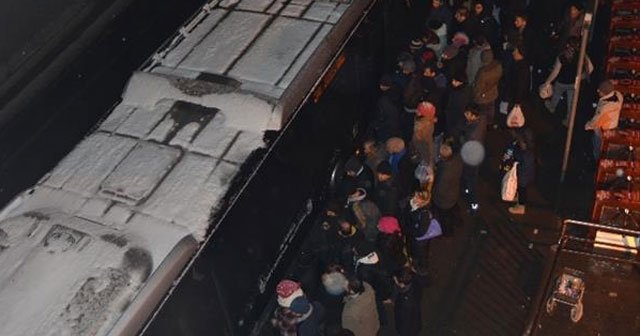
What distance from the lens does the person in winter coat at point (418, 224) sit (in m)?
7.35

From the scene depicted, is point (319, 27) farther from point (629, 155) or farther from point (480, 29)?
point (629, 155)

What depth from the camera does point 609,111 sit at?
27.3 ft

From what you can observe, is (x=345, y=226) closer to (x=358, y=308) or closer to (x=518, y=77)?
(x=358, y=308)

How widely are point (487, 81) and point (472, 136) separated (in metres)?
0.93

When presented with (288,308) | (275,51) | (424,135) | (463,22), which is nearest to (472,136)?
(424,135)

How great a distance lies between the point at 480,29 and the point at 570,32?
4.13ft

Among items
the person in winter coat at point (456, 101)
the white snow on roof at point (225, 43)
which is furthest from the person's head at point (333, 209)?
the person in winter coat at point (456, 101)

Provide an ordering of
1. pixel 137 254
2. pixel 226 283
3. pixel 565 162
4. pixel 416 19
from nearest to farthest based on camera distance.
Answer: pixel 137 254, pixel 226 283, pixel 565 162, pixel 416 19

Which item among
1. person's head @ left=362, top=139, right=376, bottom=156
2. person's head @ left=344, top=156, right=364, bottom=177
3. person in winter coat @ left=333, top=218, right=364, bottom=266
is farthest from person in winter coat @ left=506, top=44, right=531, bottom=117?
person in winter coat @ left=333, top=218, right=364, bottom=266

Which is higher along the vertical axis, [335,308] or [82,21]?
[82,21]

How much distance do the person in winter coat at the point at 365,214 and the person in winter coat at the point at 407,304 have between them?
26.6 inches

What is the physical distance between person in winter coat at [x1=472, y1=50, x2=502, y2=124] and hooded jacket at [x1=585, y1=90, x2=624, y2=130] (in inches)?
50.5

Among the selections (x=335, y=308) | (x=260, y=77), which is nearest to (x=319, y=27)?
(x=260, y=77)

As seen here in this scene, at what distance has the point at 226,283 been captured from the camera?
631 cm
